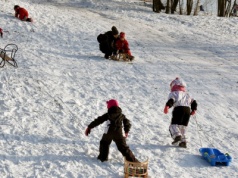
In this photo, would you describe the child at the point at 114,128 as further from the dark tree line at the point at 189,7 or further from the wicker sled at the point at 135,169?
the dark tree line at the point at 189,7

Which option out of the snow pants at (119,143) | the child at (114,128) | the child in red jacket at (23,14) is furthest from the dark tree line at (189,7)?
the snow pants at (119,143)

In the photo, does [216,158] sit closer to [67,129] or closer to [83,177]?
[83,177]

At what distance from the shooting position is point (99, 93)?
10.4 metres

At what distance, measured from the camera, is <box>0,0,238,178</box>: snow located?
6.80 meters

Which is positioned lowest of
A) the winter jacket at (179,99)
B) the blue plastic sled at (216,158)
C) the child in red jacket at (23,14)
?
the blue plastic sled at (216,158)

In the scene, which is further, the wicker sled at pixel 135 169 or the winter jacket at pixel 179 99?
the winter jacket at pixel 179 99

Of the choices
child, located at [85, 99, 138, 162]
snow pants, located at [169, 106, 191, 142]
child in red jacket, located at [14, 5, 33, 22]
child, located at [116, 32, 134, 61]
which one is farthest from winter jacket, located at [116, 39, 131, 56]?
child, located at [85, 99, 138, 162]

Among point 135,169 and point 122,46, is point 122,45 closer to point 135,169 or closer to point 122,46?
point 122,46

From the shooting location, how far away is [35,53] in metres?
13.0

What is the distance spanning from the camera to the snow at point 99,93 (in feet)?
22.3

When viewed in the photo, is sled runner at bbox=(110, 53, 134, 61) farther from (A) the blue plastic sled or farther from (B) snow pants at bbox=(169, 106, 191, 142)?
(A) the blue plastic sled

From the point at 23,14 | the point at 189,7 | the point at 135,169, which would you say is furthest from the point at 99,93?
the point at 189,7

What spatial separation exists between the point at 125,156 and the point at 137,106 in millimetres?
3394

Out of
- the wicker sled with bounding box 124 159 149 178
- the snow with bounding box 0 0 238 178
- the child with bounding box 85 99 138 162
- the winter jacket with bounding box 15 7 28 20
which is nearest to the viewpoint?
the wicker sled with bounding box 124 159 149 178
